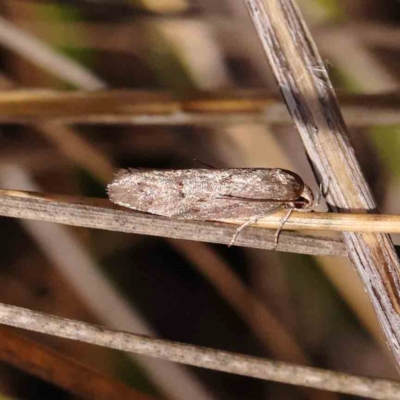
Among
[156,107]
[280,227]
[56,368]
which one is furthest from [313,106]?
[56,368]

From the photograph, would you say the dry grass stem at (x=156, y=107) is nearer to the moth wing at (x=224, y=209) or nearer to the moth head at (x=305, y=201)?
the moth head at (x=305, y=201)

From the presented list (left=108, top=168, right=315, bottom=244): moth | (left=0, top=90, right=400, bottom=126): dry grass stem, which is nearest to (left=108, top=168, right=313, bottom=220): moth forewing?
(left=108, top=168, right=315, bottom=244): moth

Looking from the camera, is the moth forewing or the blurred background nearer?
the moth forewing

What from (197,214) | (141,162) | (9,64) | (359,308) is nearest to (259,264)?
(359,308)

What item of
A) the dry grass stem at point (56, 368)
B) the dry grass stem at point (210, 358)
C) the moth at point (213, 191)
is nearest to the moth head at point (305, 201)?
the moth at point (213, 191)

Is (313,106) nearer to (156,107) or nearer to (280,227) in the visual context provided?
(280,227)

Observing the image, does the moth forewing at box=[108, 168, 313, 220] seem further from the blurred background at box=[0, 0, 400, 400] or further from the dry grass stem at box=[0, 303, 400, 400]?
the dry grass stem at box=[0, 303, 400, 400]
